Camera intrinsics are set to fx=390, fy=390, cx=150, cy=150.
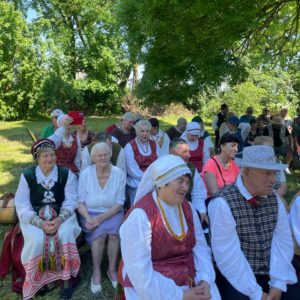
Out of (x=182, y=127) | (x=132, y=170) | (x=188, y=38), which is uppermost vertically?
(x=188, y=38)

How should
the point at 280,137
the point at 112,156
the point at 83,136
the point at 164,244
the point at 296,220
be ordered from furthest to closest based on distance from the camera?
1. the point at 280,137
2. the point at 83,136
3. the point at 112,156
4. the point at 296,220
5. the point at 164,244

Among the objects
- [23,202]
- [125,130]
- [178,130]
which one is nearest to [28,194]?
[23,202]

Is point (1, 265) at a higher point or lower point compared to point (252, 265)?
lower

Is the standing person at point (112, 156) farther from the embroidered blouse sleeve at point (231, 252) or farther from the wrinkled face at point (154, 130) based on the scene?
the embroidered blouse sleeve at point (231, 252)

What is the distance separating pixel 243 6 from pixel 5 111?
21686 millimetres

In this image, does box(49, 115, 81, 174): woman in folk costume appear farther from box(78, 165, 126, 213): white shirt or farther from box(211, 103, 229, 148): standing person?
box(211, 103, 229, 148): standing person

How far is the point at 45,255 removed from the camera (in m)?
4.00

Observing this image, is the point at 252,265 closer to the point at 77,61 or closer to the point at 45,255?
the point at 45,255

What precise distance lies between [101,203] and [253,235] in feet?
6.67

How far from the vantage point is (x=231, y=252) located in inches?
115

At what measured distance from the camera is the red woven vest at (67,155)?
5.67 meters

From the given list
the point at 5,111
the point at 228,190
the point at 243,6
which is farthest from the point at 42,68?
the point at 228,190

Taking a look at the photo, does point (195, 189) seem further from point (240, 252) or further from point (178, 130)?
point (178, 130)

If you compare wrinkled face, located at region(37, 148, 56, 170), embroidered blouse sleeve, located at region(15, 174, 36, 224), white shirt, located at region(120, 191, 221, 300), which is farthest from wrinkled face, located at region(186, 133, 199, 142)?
white shirt, located at region(120, 191, 221, 300)
